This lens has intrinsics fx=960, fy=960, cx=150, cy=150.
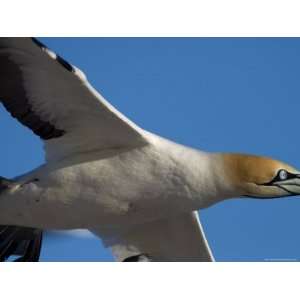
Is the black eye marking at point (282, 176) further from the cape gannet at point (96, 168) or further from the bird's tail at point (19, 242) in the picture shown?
the bird's tail at point (19, 242)

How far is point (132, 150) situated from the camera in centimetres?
855

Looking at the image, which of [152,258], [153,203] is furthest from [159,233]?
[153,203]

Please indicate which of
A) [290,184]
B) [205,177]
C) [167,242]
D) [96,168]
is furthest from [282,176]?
[167,242]

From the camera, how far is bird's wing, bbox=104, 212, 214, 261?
9.71 metres

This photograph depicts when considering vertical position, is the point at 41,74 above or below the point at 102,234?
above

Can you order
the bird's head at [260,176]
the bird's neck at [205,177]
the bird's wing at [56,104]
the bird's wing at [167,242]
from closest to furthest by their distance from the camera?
the bird's wing at [56,104], the bird's neck at [205,177], the bird's head at [260,176], the bird's wing at [167,242]

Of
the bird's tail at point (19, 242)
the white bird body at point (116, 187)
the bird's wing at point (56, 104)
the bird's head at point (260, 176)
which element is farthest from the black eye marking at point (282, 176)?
the bird's tail at point (19, 242)

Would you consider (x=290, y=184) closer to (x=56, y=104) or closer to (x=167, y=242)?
(x=167, y=242)

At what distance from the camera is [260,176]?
854 centimetres

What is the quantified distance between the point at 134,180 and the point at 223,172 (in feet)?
2.59

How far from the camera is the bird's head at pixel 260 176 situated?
8484 millimetres

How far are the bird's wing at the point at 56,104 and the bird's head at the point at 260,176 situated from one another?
86cm
